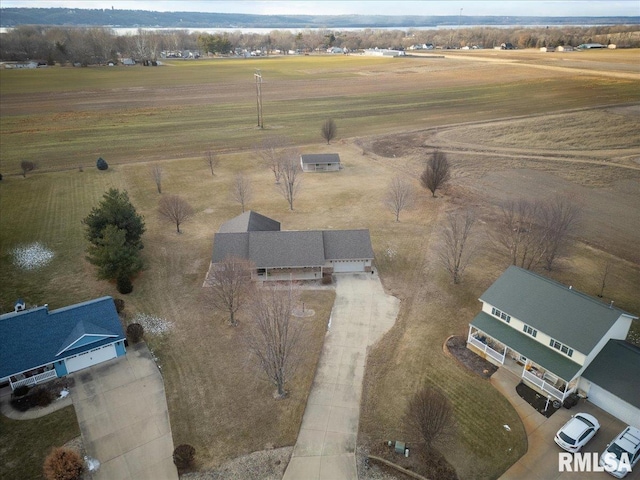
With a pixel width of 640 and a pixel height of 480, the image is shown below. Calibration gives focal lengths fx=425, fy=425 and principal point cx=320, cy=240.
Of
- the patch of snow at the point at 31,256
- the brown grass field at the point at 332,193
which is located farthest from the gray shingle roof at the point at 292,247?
the patch of snow at the point at 31,256

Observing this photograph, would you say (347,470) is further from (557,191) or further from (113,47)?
(113,47)

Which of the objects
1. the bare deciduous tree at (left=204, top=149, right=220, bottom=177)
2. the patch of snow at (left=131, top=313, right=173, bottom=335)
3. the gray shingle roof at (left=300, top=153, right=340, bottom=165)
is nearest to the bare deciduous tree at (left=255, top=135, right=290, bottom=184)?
the gray shingle roof at (left=300, top=153, right=340, bottom=165)

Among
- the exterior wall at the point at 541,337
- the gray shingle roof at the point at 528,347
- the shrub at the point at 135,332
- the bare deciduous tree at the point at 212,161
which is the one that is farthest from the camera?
the bare deciduous tree at the point at 212,161

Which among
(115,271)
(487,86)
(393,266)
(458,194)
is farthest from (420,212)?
(487,86)

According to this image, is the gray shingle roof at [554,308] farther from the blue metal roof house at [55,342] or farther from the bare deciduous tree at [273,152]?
the bare deciduous tree at [273,152]

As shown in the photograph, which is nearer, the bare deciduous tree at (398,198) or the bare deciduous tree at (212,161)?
the bare deciduous tree at (398,198)

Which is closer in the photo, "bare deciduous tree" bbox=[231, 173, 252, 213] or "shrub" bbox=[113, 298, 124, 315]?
"shrub" bbox=[113, 298, 124, 315]

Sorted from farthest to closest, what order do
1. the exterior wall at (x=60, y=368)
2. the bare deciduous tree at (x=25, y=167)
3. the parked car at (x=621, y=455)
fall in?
1. the bare deciduous tree at (x=25, y=167)
2. the exterior wall at (x=60, y=368)
3. the parked car at (x=621, y=455)

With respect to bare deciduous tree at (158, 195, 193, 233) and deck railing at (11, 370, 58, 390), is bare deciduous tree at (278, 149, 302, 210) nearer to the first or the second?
bare deciduous tree at (158, 195, 193, 233)
